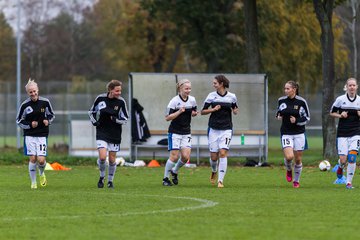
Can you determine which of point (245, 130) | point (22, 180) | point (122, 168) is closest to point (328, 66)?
point (245, 130)

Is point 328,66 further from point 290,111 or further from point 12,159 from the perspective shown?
point 290,111

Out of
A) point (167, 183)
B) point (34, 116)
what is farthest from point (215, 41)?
point (34, 116)

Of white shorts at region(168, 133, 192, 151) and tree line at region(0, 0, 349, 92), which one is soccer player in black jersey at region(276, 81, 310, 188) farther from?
tree line at region(0, 0, 349, 92)

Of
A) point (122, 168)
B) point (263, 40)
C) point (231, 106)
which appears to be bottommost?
point (122, 168)

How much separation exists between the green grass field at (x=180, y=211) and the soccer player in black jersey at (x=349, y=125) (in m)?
0.70

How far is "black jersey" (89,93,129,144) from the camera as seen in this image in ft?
65.9

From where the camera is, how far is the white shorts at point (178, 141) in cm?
2091

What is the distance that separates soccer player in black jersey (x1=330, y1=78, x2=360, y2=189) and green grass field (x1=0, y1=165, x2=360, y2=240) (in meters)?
0.70

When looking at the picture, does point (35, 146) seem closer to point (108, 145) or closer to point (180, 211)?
point (108, 145)

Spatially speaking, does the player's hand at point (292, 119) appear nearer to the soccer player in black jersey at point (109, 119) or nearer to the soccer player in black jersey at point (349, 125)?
the soccer player in black jersey at point (349, 125)

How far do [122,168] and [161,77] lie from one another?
4446 millimetres

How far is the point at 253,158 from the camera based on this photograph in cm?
3491

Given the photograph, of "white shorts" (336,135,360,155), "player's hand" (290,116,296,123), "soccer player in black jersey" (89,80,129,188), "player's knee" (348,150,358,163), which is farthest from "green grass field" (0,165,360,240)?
"player's hand" (290,116,296,123)

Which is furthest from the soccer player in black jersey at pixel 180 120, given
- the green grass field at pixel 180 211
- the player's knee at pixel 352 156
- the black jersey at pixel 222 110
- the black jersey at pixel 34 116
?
the player's knee at pixel 352 156
